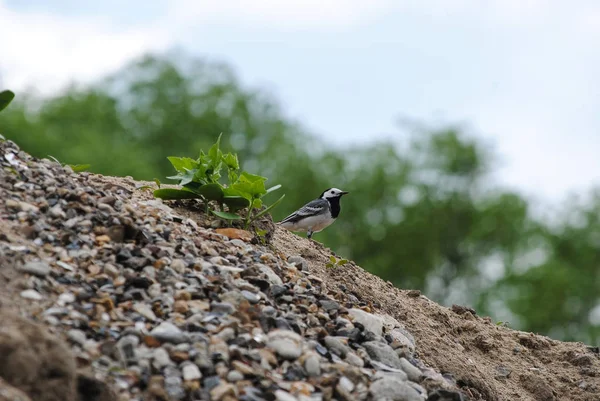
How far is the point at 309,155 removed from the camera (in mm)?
41625

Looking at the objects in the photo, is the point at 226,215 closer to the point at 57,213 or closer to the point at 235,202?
the point at 235,202

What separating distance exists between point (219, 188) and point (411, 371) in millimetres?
2635

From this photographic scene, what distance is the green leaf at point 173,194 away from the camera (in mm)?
8445

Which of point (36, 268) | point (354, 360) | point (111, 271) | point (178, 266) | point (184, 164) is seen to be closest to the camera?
point (36, 268)

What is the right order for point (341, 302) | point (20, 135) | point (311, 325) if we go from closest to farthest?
point (311, 325), point (341, 302), point (20, 135)

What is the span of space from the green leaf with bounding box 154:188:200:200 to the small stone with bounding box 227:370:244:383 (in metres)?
2.99

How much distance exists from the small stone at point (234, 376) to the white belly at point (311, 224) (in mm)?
7463

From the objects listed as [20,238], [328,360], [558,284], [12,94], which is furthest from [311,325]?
[558,284]

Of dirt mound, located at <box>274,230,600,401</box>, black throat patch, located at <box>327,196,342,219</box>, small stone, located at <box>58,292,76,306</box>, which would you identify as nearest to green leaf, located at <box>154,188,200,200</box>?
dirt mound, located at <box>274,230,600,401</box>

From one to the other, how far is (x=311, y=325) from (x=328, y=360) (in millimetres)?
524

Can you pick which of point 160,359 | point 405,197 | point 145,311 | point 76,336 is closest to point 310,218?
point 145,311

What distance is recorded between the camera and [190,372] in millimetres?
5691

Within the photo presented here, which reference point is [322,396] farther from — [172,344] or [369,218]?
[369,218]

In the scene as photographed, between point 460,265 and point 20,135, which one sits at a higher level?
point 460,265
